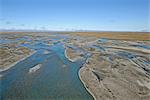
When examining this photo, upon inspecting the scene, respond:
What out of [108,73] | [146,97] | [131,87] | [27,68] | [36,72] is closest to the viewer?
[146,97]

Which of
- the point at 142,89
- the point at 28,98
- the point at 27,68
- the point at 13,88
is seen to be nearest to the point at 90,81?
the point at 142,89

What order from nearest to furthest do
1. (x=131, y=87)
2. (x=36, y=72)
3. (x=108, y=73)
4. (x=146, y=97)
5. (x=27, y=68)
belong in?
1. (x=146, y=97)
2. (x=131, y=87)
3. (x=108, y=73)
4. (x=36, y=72)
5. (x=27, y=68)

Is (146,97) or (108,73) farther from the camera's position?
(108,73)

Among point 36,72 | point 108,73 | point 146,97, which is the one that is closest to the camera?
point 146,97

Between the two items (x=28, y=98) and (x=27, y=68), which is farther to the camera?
(x=27, y=68)

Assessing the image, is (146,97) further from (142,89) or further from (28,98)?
(28,98)

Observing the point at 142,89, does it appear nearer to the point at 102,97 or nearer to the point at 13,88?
the point at 102,97

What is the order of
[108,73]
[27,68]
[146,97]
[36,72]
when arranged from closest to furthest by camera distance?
[146,97] < [108,73] < [36,72] < [27,68]

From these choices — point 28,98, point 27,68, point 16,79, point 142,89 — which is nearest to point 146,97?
point 142,89
